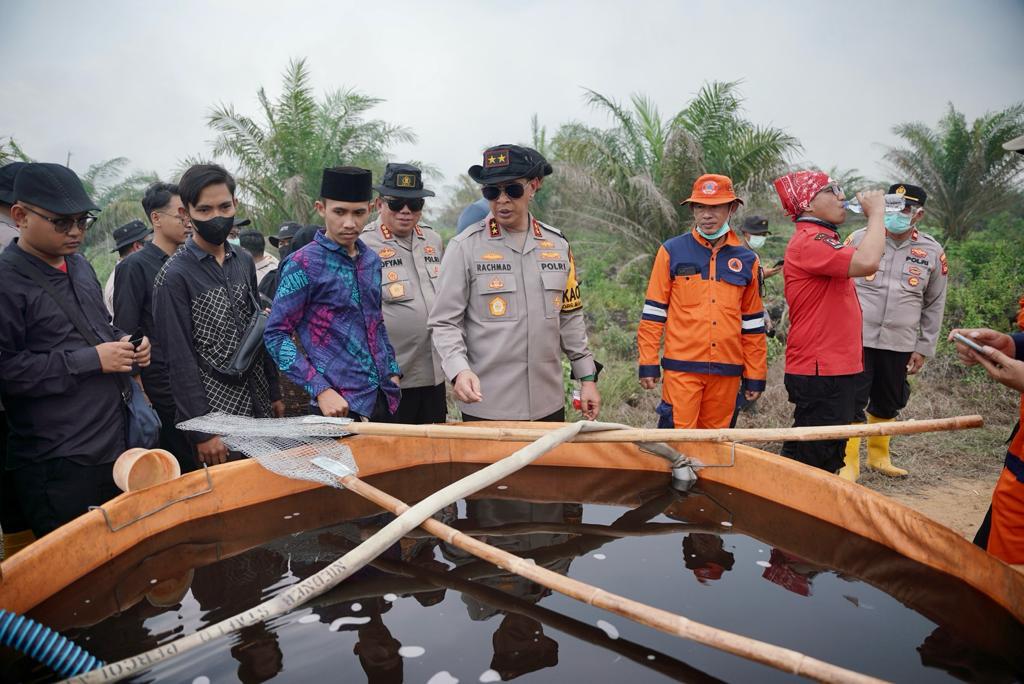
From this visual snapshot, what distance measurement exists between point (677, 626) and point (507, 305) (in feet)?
5.43

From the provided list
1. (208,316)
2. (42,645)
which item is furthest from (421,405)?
(42,645)

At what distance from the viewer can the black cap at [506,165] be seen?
104 inches

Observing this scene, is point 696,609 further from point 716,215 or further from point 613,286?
point 613,286

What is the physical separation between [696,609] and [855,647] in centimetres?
39

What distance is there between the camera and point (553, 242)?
9.58 feet

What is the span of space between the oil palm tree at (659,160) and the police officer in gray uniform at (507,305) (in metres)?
5.68

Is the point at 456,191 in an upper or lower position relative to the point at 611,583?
upper

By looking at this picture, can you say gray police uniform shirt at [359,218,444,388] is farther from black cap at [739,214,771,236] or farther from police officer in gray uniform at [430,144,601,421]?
black cap at [739,214,771,236]

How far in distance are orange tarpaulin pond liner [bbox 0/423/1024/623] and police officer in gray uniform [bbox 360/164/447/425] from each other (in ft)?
2.64

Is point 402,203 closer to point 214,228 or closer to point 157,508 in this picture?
point 214,228

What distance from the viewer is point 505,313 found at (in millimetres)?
2807

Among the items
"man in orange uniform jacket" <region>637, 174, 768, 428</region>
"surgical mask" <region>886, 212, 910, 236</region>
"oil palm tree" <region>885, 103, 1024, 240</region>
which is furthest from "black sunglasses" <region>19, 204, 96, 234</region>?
"oil palm tree" <region>885, 103, 1024, 240</region>

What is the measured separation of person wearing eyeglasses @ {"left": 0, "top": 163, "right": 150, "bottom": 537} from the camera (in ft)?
6.94

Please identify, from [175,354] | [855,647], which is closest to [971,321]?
[855,647]
